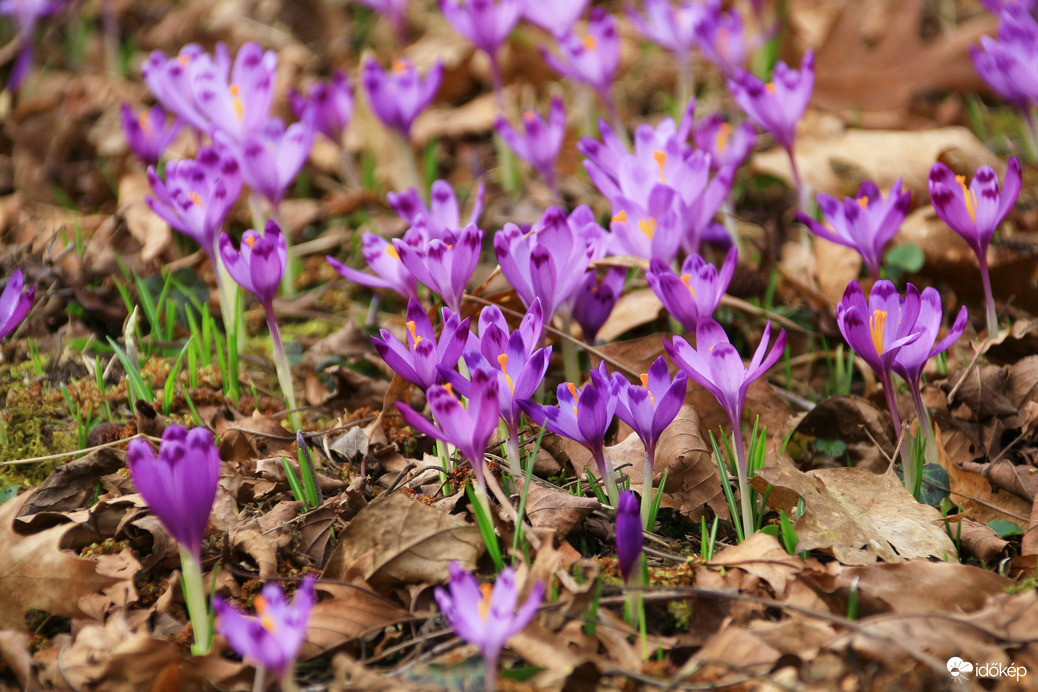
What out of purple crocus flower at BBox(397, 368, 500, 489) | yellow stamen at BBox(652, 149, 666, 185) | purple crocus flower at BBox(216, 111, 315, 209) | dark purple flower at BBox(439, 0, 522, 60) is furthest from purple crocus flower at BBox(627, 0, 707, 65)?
purple crocus flower at BBox(397, 368, 500, 489)

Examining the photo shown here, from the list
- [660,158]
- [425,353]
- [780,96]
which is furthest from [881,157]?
[425,353]

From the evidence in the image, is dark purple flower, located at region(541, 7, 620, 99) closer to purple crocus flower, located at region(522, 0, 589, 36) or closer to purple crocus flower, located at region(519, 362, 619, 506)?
purple crocus flower, located at region(522, 0, 589, 36)

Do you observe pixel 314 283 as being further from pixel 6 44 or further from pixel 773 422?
pixel 6 44

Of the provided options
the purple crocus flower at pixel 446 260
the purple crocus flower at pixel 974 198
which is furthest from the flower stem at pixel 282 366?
the purple crocus flower at pixel 974 198

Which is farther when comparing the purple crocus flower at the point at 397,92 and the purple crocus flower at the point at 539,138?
the purple crocus flower at the point at 397,92

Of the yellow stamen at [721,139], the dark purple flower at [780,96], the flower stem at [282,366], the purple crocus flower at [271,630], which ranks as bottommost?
the flower stem at [282,366]

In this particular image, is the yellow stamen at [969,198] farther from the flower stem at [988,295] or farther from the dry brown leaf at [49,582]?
the dry brown leaf at [49,582]
